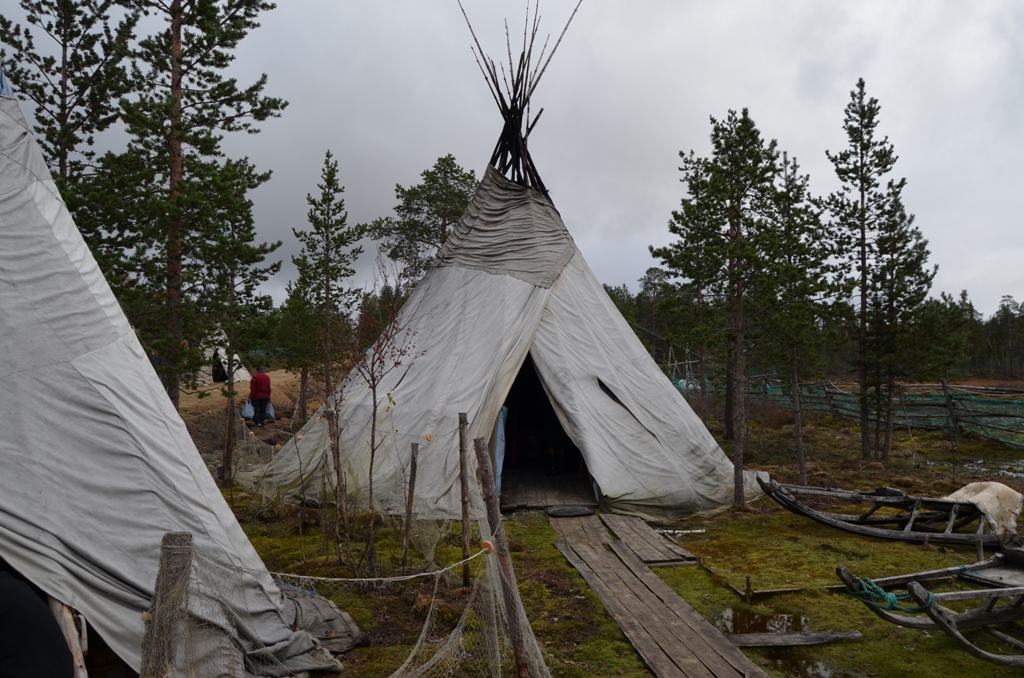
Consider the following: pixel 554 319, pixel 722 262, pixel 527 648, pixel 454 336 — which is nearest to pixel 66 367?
pixel 527 648

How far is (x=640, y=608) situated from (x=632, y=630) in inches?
21.4

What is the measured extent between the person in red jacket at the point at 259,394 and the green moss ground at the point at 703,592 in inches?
239

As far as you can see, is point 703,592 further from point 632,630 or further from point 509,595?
point 509,595

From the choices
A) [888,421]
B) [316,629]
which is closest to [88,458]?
[316,629]

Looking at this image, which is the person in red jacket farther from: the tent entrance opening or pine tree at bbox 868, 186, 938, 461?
pine tree at bbox 868, 186, 938, 461

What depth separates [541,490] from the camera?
11602 mm

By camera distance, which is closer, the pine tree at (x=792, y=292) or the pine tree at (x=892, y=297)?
the pine tree at (x=792, y=292)

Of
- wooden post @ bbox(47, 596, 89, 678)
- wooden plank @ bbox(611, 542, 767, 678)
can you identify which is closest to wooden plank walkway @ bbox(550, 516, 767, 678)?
wooden plank @ bbox(611, 542, 767, 678)

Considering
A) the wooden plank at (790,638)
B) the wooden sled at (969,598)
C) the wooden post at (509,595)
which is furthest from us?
the wooden plank at (790,638)

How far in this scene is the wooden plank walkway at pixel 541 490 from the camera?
10.6 m

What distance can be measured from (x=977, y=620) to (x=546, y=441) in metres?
9.99

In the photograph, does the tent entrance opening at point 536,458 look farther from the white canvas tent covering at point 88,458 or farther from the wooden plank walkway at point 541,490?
the white canvas tent covering at point 88,458

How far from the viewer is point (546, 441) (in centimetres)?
1475

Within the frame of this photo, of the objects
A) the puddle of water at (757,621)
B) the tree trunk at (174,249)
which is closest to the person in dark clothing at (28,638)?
the puddle of water at (757,621)
